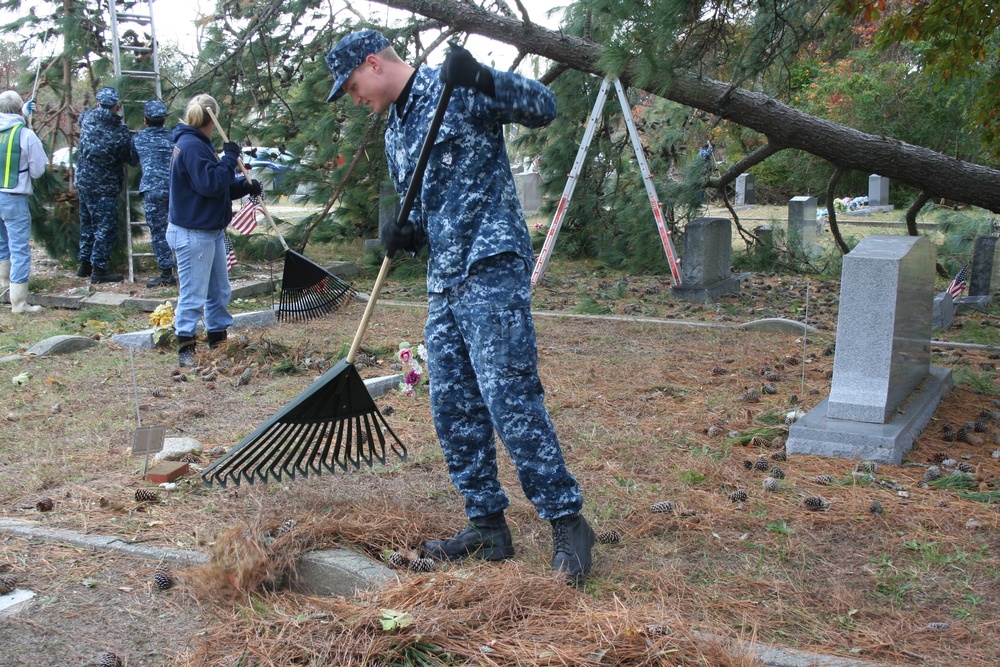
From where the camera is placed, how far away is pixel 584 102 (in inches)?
464

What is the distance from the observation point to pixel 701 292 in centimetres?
977

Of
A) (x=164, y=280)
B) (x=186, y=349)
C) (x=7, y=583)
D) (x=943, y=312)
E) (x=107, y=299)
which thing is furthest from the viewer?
(x=164, y=280)

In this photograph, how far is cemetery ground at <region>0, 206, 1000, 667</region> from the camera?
9.04 ft

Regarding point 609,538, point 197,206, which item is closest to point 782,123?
point 197,206

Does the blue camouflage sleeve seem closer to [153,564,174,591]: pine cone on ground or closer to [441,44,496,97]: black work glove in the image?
[441,44,496,97]: black work glove

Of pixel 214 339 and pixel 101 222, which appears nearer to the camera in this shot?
pixel 214 339

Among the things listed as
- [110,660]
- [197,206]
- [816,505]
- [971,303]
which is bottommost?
[110,660]

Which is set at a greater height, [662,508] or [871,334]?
[871,334]

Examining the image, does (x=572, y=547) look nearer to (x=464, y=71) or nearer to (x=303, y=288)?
(x=464, y=71)

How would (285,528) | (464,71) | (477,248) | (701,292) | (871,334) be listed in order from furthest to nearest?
(701,292) < (871,334) < (285,528) < (477,248) < (464,71)

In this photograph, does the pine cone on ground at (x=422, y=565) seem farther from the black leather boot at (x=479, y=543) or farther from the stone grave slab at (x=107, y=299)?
the stone grave slab at (x=107, y=299)

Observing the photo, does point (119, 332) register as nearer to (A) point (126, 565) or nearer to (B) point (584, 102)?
(A) point (126, 565)

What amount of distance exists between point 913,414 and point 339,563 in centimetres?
334

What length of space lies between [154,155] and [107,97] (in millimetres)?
848
